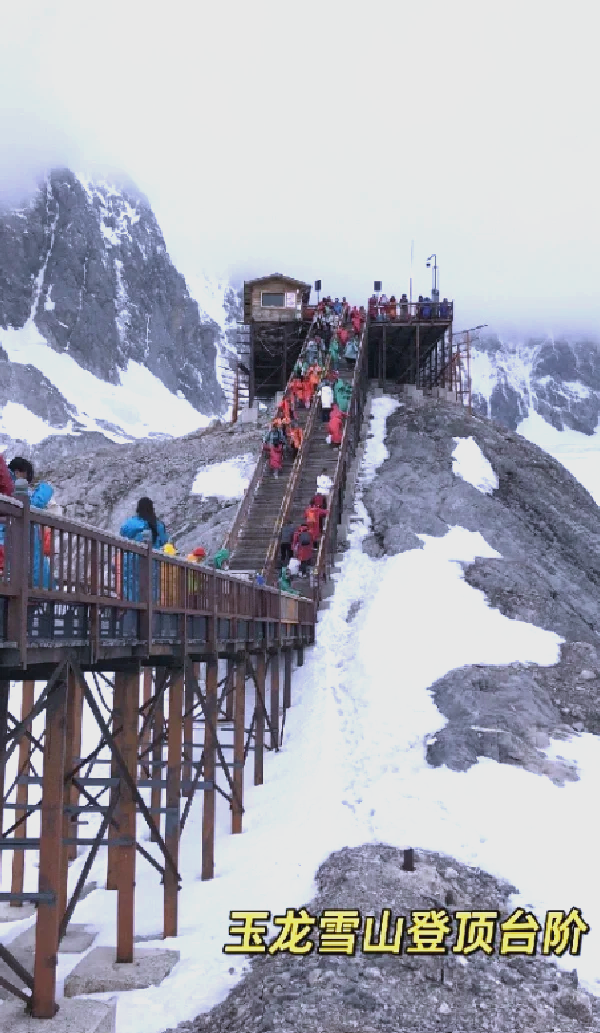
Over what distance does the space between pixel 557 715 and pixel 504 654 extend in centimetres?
298

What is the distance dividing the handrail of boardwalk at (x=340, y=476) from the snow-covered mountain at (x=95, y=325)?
188ft

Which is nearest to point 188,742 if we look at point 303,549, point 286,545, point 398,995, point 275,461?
point 398,995

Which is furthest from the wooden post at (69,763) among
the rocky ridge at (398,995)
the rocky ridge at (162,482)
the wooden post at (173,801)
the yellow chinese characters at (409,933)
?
the rocky ridge at (162,482)

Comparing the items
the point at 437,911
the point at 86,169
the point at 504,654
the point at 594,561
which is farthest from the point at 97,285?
the point at 437,911

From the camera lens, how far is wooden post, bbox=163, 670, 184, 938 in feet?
38.2

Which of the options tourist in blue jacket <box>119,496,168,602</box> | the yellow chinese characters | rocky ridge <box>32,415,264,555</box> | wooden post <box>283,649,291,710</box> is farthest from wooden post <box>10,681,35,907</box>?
rocky ridge <box>32,415,264,555</box>

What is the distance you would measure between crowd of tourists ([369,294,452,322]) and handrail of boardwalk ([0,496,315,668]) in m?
31.0

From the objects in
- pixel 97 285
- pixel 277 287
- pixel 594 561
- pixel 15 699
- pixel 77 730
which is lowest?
pixel 15 699

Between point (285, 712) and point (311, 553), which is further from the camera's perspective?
point (311, 553)

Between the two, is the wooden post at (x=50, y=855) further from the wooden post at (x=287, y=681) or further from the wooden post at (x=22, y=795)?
the wooden post at (x=287, y=681)

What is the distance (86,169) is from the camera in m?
170

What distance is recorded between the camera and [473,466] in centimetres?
3494

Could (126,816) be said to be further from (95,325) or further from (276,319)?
(95,325)

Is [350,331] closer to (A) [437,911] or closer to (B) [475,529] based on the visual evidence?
(B) [475,529]
